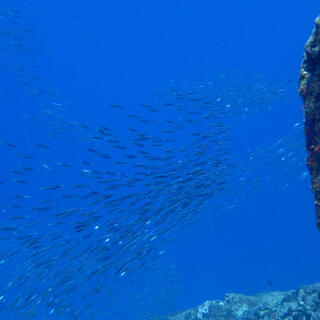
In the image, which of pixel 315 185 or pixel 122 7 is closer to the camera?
pixel 315 185

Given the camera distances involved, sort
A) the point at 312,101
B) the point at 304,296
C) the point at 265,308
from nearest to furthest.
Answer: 1. the point at 312,101
2. the point at 304,296
3. the point at 265,308

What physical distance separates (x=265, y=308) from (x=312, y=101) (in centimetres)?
746

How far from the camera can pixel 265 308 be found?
11.0 meters

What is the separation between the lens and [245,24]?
8462 cm

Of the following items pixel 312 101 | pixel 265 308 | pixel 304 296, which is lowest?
pixel 304 296

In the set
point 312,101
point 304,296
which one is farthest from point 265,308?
point 312,101

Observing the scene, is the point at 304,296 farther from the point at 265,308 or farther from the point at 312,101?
the point at 312,101

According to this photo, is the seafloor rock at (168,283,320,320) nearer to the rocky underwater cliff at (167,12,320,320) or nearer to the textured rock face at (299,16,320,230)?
the rocky underwater cliff at (167,12,320,320)

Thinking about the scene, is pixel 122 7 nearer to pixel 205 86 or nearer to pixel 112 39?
pixel 112 39

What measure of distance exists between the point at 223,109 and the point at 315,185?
8.05 metres

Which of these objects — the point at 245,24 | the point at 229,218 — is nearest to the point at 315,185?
the point at 245,24

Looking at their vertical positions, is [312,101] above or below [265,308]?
above

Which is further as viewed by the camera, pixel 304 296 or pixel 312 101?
pixel 304 296

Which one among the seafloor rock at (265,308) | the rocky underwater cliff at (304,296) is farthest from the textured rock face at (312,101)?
the seafloor rock at (265,308)
